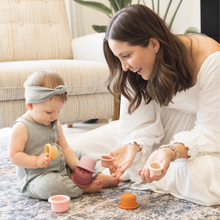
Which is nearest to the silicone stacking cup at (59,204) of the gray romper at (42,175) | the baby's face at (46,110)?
the gray romper at (42,175)

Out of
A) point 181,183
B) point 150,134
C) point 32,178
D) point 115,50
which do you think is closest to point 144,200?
point 181,183

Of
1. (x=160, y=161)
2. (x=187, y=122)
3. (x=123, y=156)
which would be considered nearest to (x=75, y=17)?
(x=187, y=122)

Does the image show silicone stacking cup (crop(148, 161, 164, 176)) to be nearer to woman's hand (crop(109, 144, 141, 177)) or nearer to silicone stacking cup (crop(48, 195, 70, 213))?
woman's hand (crop(109, 144, 141, 177))

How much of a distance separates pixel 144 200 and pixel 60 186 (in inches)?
11.8

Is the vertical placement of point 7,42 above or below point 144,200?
above

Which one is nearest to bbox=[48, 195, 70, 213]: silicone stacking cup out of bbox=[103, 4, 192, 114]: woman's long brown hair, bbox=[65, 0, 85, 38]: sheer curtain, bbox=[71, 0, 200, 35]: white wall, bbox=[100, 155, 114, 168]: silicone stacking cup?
bbox=[100, 155, 114, 168]: silicone stacking cup

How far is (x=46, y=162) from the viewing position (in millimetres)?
Result: 950

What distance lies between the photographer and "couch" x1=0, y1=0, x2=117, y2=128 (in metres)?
1.53

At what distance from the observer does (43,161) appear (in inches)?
37.9

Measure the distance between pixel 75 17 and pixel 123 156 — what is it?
89.0 inches

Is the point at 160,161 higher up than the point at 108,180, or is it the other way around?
the point at 160,161

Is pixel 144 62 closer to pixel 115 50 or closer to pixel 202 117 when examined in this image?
pixel 115 50

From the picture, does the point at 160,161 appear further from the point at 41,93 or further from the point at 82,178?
the point at 41,93

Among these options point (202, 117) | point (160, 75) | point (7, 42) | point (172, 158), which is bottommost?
point (172, 158)
